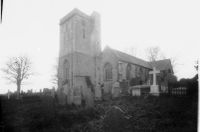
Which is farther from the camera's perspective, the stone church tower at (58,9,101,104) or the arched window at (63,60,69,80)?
the arched window at (63,60,69,80)

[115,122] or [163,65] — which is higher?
[163,65]

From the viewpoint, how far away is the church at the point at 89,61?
22.7 metres

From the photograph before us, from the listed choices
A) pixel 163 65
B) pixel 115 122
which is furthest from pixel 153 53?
pixel 115 122

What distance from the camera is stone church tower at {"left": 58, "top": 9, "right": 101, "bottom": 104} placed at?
78.4 feet

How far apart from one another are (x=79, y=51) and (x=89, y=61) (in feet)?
8.53

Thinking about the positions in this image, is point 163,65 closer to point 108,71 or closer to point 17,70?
point 108,71

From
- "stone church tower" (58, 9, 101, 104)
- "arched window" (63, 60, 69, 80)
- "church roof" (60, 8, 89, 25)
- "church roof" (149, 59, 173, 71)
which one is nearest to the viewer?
"stone church tower" (58, 9, 101, 104)

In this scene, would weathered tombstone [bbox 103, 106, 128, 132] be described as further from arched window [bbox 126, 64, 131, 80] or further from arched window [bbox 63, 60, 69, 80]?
arched window [bbox 63, 60, 69, 80]

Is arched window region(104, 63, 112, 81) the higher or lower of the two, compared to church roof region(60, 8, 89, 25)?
lower

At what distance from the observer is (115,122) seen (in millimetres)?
7473

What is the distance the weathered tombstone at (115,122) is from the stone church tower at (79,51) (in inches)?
598

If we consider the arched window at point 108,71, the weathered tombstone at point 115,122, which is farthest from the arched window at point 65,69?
the weathered tombstone at point 115,122

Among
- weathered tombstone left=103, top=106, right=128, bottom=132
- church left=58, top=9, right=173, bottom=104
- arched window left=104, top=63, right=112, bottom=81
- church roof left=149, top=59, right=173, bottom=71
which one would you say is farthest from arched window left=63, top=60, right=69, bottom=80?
weathered tombstone left=103, top=106, right=128, bottom=132

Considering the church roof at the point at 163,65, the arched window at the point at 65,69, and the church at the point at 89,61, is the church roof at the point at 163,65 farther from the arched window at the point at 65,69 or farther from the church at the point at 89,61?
the arched window at the point at 65,69
